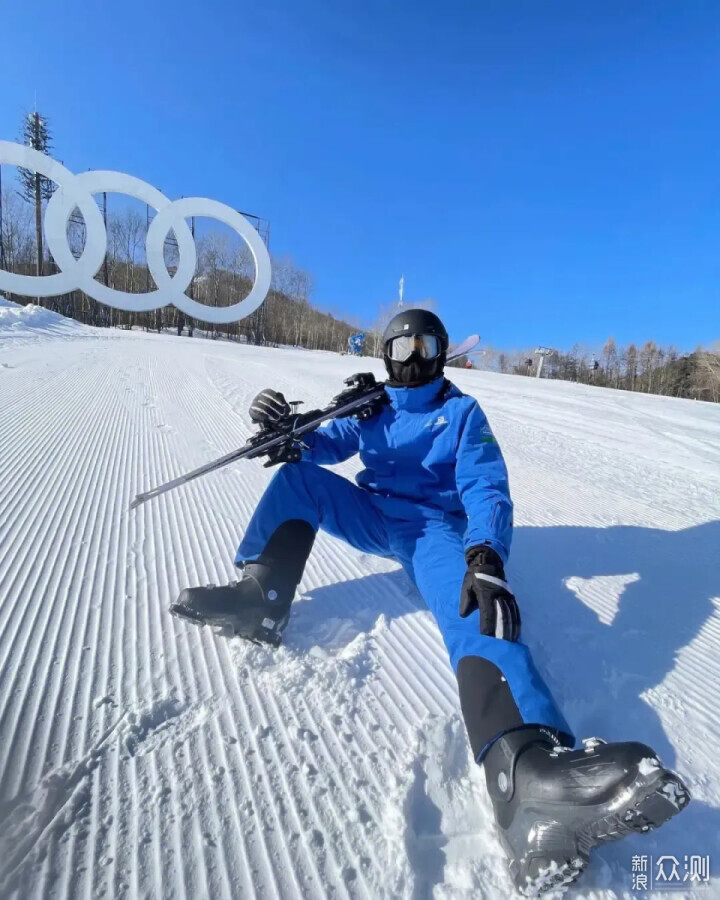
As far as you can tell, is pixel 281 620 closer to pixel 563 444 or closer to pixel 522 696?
pixel 522 696

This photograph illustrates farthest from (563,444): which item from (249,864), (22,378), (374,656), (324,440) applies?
(22,378)

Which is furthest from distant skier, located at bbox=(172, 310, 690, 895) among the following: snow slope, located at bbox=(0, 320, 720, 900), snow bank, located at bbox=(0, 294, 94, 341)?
snow bank, located at bbox=(0, 294, 94, 341)

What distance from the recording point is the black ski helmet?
6.19 feet

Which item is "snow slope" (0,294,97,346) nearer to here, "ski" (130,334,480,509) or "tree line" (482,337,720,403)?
"ski" (130,334,480,509)

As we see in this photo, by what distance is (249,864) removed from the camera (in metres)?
0.83

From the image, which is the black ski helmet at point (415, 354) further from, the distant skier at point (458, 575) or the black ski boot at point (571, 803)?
the black ski boot at point (571, 803)

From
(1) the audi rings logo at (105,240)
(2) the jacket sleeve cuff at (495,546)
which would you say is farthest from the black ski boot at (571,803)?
(1) the audi rings logo at (105,240)

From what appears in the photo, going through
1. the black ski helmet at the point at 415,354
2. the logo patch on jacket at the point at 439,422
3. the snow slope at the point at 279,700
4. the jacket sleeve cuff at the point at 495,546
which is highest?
the black ski helmet at the point at 415,354

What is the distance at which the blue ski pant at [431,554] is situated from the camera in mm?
979

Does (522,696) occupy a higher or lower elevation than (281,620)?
higher

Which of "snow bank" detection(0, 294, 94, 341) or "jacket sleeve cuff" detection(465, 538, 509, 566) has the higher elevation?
"snow bank" detection(0, 294, 94, 341)

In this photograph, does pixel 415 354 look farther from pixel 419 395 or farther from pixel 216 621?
pixel 216 621

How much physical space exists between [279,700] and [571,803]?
72 centimetres

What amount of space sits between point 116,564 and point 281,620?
775mm
